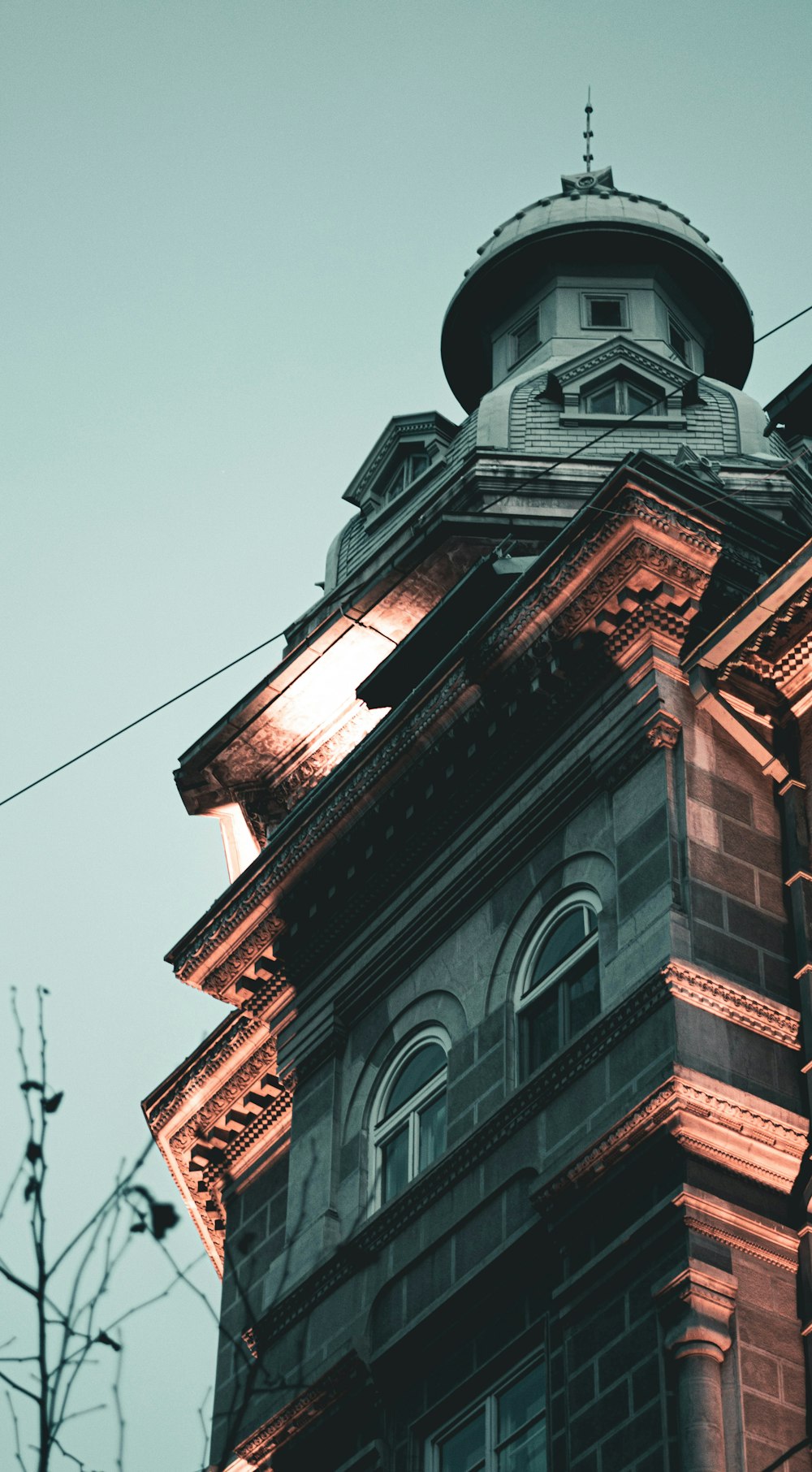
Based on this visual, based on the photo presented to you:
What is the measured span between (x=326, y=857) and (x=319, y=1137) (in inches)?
134

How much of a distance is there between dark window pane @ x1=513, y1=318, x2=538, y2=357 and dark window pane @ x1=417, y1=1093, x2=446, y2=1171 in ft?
77.9

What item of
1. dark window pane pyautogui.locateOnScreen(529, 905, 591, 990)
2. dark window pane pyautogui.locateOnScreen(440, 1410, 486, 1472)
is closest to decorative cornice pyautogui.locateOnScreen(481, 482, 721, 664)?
dark window pane pyautogui.locateOnScreen(529, 905, 591, 990)

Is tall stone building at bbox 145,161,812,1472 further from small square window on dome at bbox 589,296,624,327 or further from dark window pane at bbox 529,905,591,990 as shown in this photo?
small square window on dome at bbox 589,296,624,327

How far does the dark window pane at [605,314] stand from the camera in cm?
4619

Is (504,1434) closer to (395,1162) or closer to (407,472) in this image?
(395,1162)

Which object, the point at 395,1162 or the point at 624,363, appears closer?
the point at 395,1162

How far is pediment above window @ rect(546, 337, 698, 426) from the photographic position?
4131 cm

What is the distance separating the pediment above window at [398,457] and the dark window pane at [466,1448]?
24130mm

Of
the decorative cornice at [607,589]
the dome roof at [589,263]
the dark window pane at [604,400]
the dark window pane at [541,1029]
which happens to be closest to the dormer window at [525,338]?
the dome roof at [589,263]

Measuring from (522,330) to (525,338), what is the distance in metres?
0.29

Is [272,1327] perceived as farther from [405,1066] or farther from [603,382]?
[603,382]

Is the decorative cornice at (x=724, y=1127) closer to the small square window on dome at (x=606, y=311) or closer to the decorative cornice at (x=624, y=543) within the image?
the decorative cornice at (x=624, y=543)

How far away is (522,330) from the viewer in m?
47.6

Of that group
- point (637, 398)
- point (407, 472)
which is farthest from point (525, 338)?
point (637, 398)
